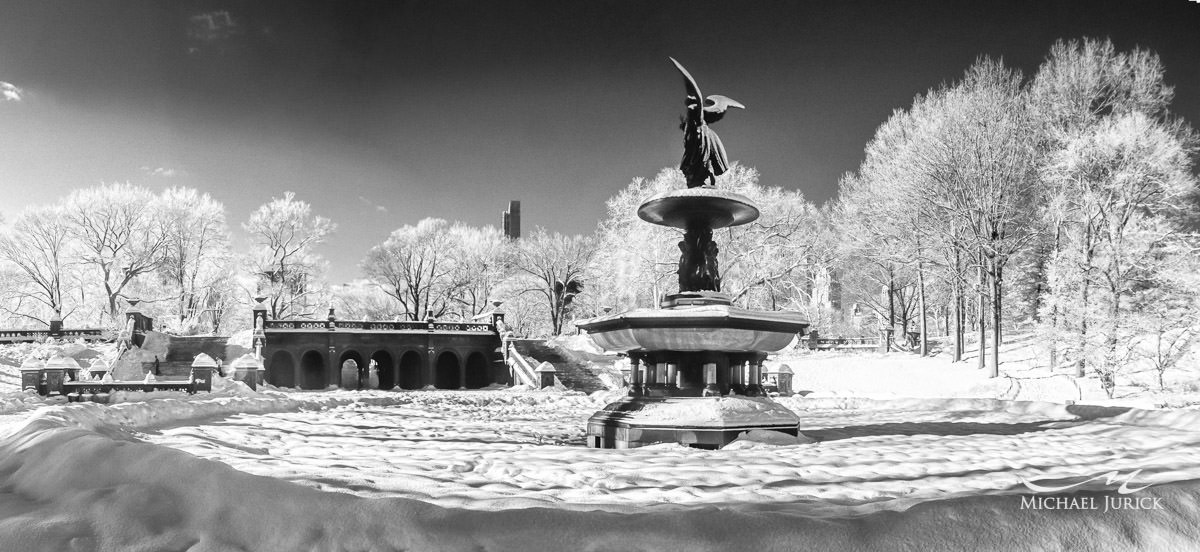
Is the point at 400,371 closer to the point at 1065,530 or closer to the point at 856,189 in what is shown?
the point at 856,189

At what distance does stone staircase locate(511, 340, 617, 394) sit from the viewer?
32781 mm

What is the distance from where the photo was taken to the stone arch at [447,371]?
41.4m

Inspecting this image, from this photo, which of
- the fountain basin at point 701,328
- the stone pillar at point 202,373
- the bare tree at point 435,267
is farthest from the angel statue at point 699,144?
the bare tree at point 435,267

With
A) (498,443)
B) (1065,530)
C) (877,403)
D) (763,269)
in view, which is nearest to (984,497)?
(1065,530)

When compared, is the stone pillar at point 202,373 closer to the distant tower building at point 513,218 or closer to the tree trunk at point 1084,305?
the tree trunk at point 1084,305

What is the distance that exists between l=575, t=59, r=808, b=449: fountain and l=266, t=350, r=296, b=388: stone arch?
33852 mm

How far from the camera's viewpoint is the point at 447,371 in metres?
42.1

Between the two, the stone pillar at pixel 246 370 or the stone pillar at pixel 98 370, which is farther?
the stone pillar at pixel 98 370

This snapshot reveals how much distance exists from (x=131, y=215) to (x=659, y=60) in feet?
131

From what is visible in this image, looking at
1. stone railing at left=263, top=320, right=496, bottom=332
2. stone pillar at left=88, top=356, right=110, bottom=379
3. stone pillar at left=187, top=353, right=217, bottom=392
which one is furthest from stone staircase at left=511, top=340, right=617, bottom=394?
stone pillar at left=88, top=356, right=110, bottom=379

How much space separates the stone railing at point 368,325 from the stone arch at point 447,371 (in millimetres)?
2255

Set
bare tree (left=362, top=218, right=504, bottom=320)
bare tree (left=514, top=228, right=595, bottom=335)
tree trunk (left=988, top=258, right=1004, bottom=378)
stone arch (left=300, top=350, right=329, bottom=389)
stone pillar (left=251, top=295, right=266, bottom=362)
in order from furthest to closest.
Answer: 1. bare tree (left=362, top=218, right=504, bottom=320)
2. bare tree (left=514, top=228, right=595, bottom=335)
3. stone arch (left=300, top=350, right=329, bottom=389)
4. stone pillar (left=251, top=295, right=266, bottom=362)
5. tree trunk (left=988, top=258, right=1004, bottom=378)

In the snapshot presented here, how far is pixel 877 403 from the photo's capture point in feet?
50.0

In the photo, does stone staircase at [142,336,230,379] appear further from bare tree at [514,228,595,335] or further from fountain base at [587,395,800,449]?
fountain base at [587,395,800,449]
